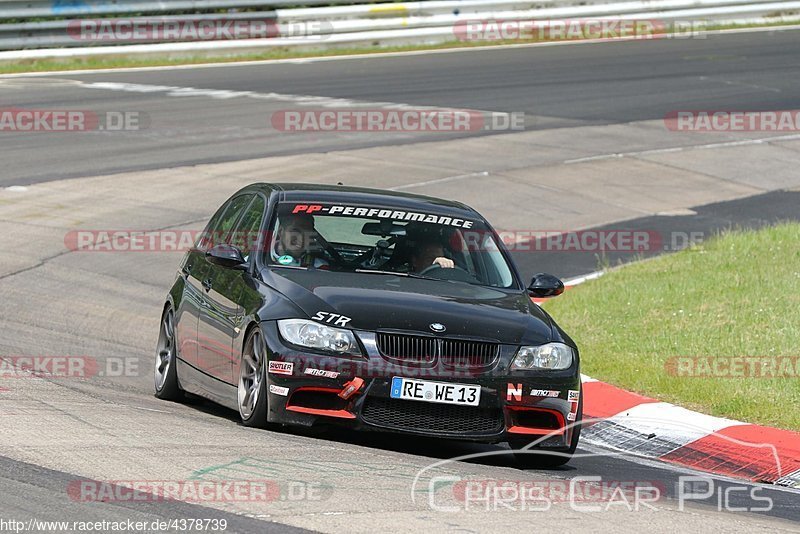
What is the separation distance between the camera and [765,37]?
117 feet

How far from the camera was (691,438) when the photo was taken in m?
9.49

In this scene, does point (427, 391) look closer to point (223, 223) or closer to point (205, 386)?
point (205, 386)

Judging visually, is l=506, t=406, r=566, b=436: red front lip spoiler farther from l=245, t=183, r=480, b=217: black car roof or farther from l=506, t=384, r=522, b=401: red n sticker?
l=245, t=183, r=480, b=217: black car roof

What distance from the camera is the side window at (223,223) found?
10250 millimetres

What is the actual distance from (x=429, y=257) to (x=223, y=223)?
1720mm

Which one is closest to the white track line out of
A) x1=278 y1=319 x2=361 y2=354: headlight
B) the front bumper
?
x1=278 y1=319 x2=361 y2=354: headlight

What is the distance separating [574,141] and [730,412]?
1420 centimetres

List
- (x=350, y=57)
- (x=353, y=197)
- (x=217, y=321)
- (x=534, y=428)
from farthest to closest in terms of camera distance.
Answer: (x=350, y=57), (x=353, y=197), (x=217, y=321), (x=534, y=428)

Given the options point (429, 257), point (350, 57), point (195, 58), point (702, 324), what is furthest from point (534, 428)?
point (350, 57)

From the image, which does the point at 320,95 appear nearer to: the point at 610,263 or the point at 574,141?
the point at 574,141

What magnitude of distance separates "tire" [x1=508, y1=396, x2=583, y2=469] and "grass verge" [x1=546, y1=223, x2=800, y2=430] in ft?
5.65

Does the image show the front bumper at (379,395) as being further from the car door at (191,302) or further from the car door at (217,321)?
the car door at (191,302)

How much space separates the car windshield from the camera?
9297mm

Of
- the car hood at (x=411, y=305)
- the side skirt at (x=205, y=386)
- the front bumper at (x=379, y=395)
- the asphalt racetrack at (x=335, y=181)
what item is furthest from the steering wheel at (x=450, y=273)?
the side skirt at (x=205, y=386)
